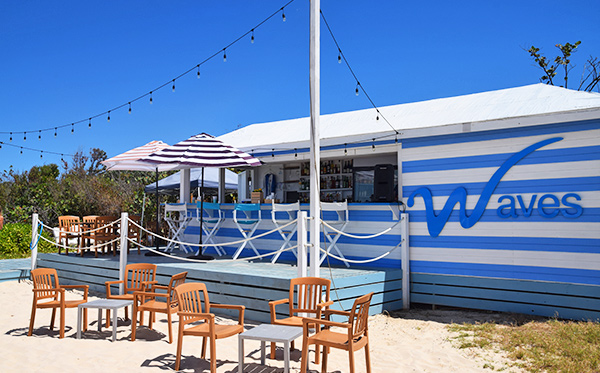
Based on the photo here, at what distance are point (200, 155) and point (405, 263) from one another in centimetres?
330

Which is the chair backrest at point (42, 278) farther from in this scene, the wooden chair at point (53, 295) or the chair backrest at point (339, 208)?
the chair backrest at point (339, 208)

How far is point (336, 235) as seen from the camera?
6828mm

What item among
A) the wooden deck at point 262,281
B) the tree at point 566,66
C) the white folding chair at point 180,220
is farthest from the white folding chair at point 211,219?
the tree at point 566,66

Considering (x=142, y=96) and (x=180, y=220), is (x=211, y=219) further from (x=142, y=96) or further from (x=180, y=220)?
(x=142, y=96)

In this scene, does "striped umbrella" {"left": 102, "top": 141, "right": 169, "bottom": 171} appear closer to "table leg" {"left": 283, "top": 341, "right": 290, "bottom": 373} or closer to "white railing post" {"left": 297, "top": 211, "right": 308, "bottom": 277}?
"white railing post" {"left": 297, "top": 211, "right": 308, "bottom": 277}

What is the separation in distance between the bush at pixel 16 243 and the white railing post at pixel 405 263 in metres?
9.39

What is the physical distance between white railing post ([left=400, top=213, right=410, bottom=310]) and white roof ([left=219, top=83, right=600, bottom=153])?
49.6 inches

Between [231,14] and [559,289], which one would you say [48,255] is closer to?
[231,14]

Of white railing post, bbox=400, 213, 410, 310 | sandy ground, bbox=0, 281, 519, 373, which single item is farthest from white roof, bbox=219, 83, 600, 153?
sandy ground, bbox=0, 281, 519, 373

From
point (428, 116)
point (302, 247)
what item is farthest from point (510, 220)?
point (302, 247)

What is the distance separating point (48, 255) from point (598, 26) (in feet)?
56.7

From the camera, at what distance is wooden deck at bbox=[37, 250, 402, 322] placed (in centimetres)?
538

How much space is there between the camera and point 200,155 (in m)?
6.83

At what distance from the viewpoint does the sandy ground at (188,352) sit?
382 centimetres
